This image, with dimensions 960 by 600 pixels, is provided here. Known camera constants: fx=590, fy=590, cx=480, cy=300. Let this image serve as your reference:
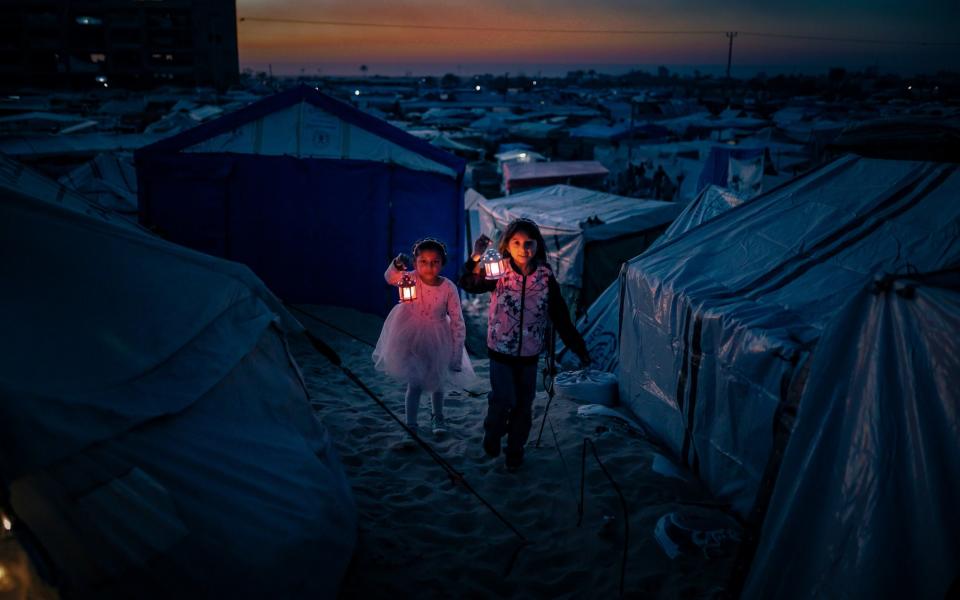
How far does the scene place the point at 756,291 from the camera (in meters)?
4.61

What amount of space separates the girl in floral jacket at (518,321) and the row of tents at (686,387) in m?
1.22

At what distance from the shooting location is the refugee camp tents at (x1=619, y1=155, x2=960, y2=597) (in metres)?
2.52

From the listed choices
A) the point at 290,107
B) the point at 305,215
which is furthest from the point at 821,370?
the point at 290,107

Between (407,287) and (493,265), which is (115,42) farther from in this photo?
(493,265)

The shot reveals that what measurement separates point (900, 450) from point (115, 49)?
7861 cm

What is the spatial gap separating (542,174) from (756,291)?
671 inches

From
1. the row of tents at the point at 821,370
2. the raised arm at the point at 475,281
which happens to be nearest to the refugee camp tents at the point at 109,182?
the raised arm at the point at 475,281

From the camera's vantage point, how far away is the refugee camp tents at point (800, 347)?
2521mm

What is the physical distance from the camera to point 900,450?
2479mm

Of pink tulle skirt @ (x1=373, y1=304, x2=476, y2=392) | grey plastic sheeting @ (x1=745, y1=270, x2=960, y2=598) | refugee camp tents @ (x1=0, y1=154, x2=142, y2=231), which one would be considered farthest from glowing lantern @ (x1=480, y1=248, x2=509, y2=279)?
refugee camp tents @ (x1=0, y1=154, x2=142, y2=231)

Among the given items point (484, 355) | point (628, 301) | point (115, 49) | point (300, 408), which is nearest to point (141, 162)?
point (484, 355)

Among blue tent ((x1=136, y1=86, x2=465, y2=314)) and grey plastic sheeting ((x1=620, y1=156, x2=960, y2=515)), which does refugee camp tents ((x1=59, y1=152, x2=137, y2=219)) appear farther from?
grey plastic sheeting ((x1=620, y1=156, x2=960, y2=515))

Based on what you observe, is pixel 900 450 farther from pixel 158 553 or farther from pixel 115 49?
pixel 115 49

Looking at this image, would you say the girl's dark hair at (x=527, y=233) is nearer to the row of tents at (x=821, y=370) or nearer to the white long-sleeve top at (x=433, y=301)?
the white long-sleeve top at (x=433, y=301)
